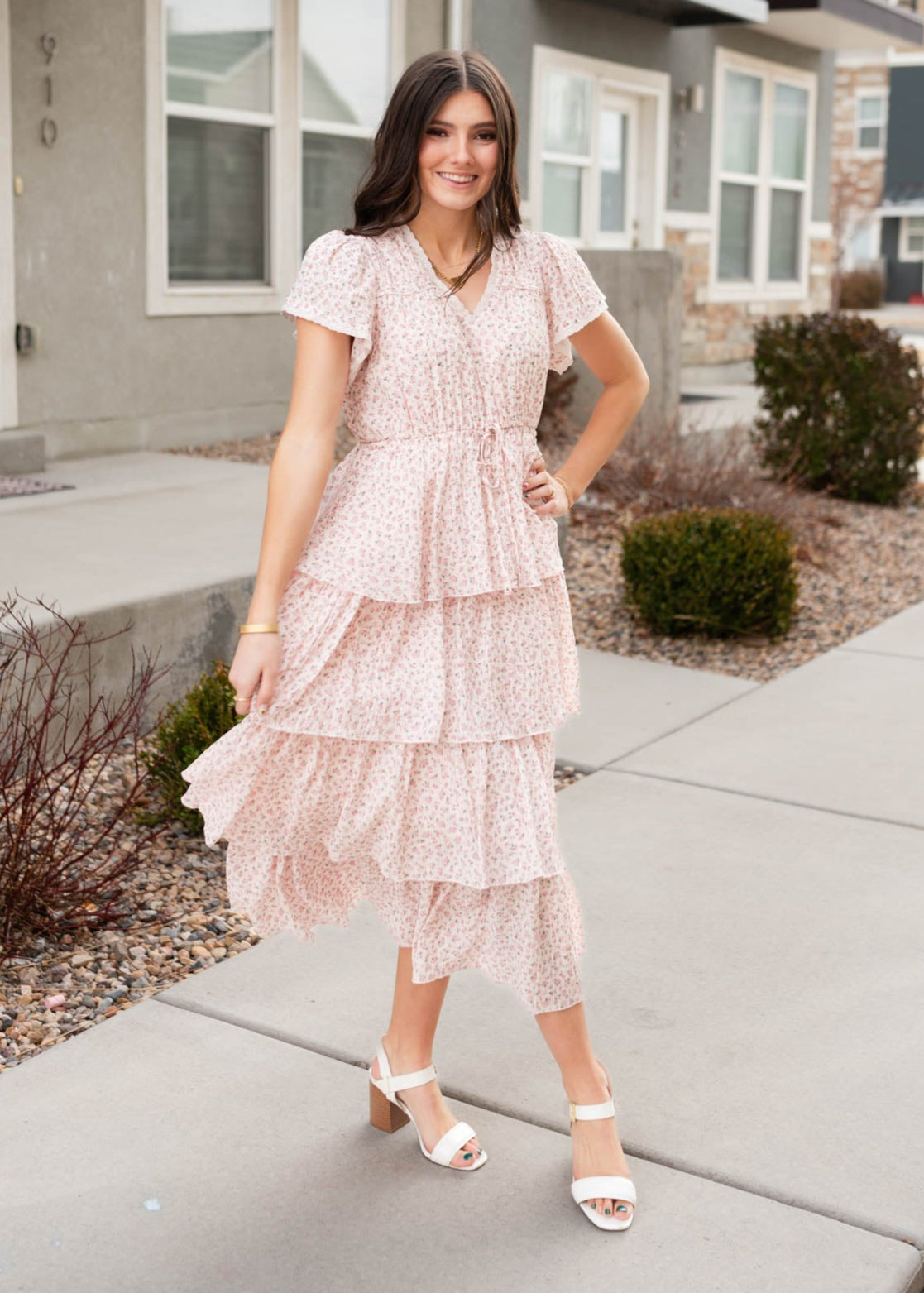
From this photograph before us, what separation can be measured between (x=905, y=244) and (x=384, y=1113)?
40731 mm

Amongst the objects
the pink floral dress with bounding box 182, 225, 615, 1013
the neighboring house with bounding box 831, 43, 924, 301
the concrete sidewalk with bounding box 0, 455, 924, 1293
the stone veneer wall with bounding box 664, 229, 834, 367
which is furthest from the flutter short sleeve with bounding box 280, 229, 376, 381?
the neighboring house with bounding box 831, 43, 924, 301

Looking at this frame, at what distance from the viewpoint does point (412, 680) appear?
234 cm

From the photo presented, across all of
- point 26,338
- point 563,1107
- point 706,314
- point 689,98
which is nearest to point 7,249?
point 26,338

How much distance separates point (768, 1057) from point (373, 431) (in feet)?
4.65

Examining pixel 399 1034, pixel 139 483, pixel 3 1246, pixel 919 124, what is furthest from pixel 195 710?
pixel 919 124

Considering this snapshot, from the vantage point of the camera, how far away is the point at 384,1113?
2.63 meters

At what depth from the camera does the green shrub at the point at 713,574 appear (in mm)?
6012

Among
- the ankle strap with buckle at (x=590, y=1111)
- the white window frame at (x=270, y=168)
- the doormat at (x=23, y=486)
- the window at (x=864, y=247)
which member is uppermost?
the window at (x=864, y=247)

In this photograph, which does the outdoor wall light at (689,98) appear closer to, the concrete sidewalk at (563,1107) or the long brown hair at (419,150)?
the concrete sidewalk at (563,1107)

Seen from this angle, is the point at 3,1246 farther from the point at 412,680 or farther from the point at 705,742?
the point at 705,742

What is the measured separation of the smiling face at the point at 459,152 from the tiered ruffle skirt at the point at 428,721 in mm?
374

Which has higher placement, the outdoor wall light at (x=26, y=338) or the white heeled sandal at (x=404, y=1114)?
the outdoor wall light at (x=26, y=338)

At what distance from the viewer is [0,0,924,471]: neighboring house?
7637mm

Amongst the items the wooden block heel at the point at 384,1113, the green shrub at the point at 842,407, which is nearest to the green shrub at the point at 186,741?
the wooden block heel at the point at 384,1113
